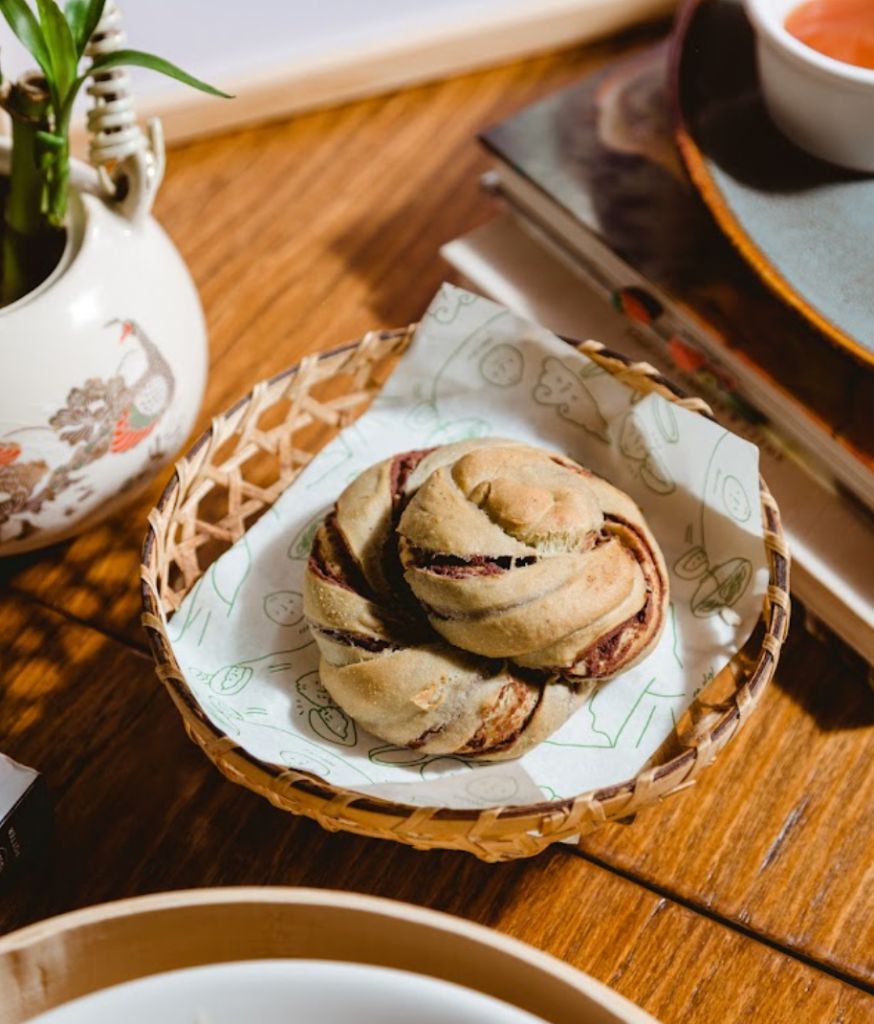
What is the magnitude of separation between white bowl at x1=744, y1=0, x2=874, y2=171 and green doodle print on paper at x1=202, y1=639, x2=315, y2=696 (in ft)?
1.38

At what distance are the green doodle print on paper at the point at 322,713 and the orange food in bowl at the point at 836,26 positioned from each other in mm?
477

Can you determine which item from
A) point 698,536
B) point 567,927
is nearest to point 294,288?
point 698,536

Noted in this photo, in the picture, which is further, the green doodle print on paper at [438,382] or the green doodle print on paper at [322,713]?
the green doodle print on paper at [438,382]

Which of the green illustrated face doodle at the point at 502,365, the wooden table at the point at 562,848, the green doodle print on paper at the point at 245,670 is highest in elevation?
the green illustrated face doodle at the point at 502,365

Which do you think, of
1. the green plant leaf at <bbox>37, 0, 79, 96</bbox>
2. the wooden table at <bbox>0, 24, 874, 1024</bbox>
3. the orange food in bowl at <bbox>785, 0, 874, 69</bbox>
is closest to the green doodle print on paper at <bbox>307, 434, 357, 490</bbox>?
the wooden table at <bbox>0, 24, 874, 1024</bbox>

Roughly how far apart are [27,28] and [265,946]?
17.0 inches

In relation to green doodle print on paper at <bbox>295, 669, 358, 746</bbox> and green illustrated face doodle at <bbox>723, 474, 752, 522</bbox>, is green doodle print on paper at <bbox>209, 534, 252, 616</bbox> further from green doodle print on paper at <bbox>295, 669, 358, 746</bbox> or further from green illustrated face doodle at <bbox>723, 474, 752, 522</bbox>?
green illustrated face doodle at <bbox>723, 474, 752, 522</bbox>

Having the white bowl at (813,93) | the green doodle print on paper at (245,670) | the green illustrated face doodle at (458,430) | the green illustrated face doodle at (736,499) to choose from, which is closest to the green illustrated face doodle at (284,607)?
the green doodle print on paper at (245,670)

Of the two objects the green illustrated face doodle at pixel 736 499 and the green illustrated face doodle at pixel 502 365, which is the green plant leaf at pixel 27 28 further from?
the green illustrated face doodle at pixel 736 499

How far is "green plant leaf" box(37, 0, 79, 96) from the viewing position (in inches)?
19.8

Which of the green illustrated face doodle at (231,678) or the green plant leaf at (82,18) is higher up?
the green plant leaf at (82,18)

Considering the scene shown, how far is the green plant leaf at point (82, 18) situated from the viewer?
19.7 inches

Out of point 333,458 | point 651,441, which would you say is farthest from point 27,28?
point 651,441

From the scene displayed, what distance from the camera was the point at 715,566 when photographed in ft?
1.89
